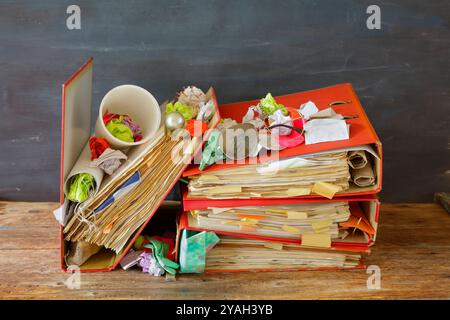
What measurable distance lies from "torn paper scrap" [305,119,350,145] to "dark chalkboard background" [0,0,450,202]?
0.61m

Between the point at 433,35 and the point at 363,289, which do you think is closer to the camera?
the point at 363,289

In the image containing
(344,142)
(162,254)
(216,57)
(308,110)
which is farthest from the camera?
(216,57)

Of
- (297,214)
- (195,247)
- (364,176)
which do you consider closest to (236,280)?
(195,247)

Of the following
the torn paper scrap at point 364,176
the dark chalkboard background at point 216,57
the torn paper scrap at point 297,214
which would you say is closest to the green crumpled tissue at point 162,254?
the torn paper scrap at point 297,214

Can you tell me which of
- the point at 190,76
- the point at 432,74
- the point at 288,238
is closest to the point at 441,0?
the point at 432,74

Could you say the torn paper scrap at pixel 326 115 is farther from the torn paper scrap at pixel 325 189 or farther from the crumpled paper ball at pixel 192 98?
the crumpled paper ball at pixel 192 98

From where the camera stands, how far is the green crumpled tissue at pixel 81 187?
1785 mm

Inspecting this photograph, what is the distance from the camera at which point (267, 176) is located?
1801mm

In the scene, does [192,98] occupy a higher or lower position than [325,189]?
higher

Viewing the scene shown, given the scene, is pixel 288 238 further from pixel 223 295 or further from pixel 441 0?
pixel 441 0

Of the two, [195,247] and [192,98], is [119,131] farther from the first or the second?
[195,247]

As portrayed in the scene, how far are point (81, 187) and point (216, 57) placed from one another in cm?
90

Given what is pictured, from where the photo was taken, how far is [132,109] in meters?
2.11

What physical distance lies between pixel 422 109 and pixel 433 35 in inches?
12.5
